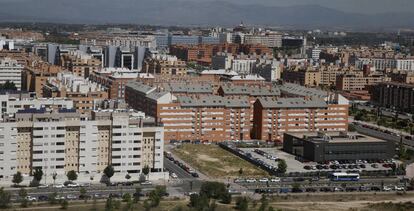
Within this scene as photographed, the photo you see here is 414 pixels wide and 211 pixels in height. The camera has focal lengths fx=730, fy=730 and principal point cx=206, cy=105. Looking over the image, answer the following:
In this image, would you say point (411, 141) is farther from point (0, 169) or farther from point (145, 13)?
point (145, 13)

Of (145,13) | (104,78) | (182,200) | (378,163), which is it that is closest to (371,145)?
(378,163)

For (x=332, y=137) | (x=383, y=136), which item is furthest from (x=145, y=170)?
(x=383, y=136)

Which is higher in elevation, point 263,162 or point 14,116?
point 14,116

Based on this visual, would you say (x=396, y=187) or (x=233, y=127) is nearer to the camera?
(x=396, y=187)

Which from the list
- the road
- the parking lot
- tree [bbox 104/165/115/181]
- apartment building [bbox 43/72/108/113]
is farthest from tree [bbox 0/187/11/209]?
the road

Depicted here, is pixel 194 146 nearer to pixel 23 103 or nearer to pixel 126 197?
pixel 23 103
